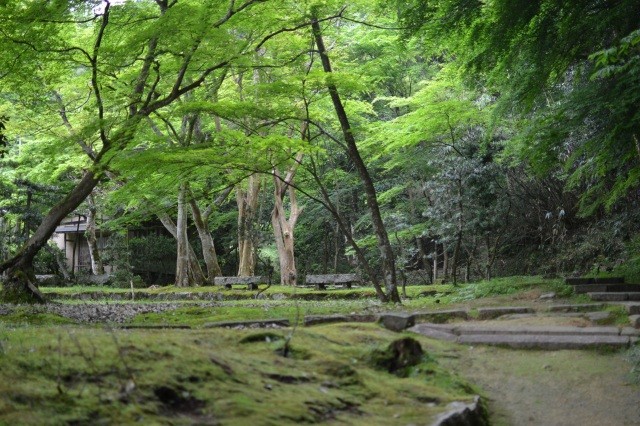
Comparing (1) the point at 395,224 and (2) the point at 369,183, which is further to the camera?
(1) the point at 395,224

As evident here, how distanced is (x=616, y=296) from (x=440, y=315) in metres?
3.05

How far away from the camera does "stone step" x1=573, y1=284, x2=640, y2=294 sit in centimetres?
1029

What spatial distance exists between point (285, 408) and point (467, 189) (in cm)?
Answer: 1334

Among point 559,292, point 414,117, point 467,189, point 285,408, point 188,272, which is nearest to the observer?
point 285,408

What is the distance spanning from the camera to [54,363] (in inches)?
136

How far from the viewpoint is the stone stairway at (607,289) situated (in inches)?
370

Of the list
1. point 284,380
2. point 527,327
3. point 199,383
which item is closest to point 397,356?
point 284,380

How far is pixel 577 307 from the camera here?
8.88m

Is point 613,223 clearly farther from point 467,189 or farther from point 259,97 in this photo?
point 259,97

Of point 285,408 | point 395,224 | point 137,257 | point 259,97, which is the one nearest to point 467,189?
point 395,224

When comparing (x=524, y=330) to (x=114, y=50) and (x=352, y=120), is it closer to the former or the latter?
(x=114, y=50)

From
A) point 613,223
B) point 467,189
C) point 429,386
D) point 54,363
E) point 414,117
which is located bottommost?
point 429,386

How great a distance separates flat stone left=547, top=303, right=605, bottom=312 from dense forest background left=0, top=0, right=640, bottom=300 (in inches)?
76.9

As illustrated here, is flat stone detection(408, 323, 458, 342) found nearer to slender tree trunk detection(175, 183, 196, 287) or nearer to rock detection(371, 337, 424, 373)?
rock detection(371, 337, 424, 373)
